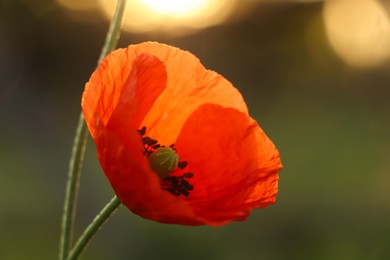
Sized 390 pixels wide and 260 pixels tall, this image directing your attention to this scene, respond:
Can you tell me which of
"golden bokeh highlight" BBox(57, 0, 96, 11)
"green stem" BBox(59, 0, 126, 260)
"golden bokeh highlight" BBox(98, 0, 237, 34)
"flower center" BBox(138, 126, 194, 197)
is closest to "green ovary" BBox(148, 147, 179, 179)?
"flower center" BBox(138, 126, 194, 197)

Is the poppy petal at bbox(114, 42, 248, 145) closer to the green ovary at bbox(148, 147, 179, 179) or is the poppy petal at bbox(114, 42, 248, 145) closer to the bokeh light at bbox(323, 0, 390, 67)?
the green ovary at bbox(148, 147, 179, 179)

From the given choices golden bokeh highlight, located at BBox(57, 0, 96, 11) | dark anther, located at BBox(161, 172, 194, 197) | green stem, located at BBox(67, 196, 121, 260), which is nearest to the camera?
green stem, located at BBox(67, 196, 121, 260)

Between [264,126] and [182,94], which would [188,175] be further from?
[264,126]

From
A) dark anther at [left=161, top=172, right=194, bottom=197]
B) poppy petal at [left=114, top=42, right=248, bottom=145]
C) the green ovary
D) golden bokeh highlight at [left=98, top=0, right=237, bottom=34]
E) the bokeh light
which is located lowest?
dark anther at [left=161, top=172, right=194, bottom=197]

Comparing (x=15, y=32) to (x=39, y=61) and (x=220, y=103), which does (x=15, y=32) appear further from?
(x=220, y=103)

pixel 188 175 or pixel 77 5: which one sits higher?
pixel 77 5

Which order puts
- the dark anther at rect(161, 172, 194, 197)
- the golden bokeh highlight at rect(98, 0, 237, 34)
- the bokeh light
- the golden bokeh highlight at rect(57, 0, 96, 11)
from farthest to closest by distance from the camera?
1. the golden bokeh highlight at rect(57, 0, 96, 11)
2. the golden bokeh highlight at rect(98, 0, 237, 34)
3. the bokeh light
4. the dark anther at rect(161, 172, 194, 197)

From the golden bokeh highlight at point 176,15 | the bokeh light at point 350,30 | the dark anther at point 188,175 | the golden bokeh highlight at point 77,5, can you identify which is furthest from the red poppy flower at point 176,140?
the golden bokeh highlight at point 77,5

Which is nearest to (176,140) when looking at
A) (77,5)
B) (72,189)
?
(72,189)
